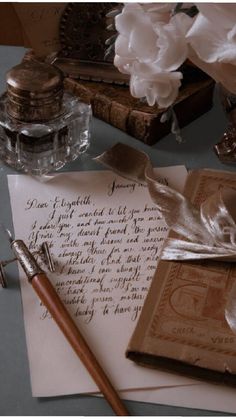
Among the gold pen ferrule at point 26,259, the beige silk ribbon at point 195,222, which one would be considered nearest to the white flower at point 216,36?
the beige silk ribbon at point 195,222

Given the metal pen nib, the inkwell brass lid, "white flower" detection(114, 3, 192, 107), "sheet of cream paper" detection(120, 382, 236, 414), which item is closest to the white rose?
"white flower" detection(114, 3, 192, 107)

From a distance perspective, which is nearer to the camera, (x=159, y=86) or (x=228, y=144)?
(x=159, y=86)

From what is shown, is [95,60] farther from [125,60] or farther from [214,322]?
[214,322]

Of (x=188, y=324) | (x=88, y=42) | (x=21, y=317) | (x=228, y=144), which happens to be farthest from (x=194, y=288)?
(x=88, y=42)

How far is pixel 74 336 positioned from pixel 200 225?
0.20 metres

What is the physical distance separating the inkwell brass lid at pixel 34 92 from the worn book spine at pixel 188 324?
249mm

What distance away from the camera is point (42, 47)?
933 mm

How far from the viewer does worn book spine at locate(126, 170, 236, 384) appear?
590 mm

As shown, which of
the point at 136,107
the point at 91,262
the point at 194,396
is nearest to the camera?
the point at 194,396

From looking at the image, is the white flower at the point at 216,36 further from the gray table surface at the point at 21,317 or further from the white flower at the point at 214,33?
the gray table surface at the point at 21,317

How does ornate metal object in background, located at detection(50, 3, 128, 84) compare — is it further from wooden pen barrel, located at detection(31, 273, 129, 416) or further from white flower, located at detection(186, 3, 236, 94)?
wooden pen barrel, located at detection(31, 273, 129, 416)

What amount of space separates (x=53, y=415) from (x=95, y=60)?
52 cm

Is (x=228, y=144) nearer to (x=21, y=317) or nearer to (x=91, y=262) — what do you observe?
(x=91, y=262)

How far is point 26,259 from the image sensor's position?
675 millimetres
